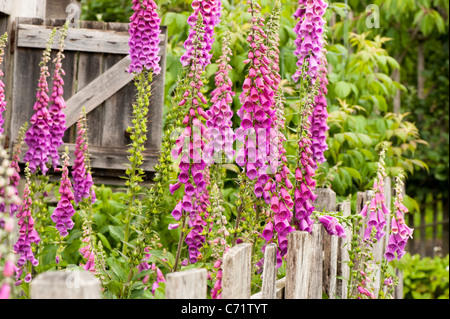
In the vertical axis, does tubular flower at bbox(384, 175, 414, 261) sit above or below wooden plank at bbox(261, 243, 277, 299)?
above

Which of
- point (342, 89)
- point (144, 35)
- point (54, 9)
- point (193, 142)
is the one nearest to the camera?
point (193, 142)

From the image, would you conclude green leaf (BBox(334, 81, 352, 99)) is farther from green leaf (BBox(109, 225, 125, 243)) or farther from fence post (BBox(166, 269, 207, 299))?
fence post (BBox(166, 269, 207, 299))

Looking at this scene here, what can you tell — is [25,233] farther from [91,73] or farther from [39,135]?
[91,73]

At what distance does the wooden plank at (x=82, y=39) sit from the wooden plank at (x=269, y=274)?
1.91 meters

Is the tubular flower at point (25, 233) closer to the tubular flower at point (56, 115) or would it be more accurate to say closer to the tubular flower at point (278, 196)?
the tubular flower at point (56, 115)

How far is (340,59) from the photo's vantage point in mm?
5082

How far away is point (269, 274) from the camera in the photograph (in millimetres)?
1882

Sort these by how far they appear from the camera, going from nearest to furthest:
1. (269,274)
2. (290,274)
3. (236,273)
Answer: (236,273)
(269,274)
(290,274)

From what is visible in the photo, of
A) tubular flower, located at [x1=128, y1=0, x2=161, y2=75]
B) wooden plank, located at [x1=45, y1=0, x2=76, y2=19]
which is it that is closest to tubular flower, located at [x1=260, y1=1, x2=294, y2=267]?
tubular flower, located at [x1=128, y1=0, x2=161, y2=75]

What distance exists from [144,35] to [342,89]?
1.99 metres

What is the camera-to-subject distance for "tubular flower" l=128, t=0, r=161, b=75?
2.68m

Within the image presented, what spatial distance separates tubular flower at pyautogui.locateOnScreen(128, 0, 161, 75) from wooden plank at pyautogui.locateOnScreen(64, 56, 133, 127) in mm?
691

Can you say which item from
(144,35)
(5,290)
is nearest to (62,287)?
(5,290)
